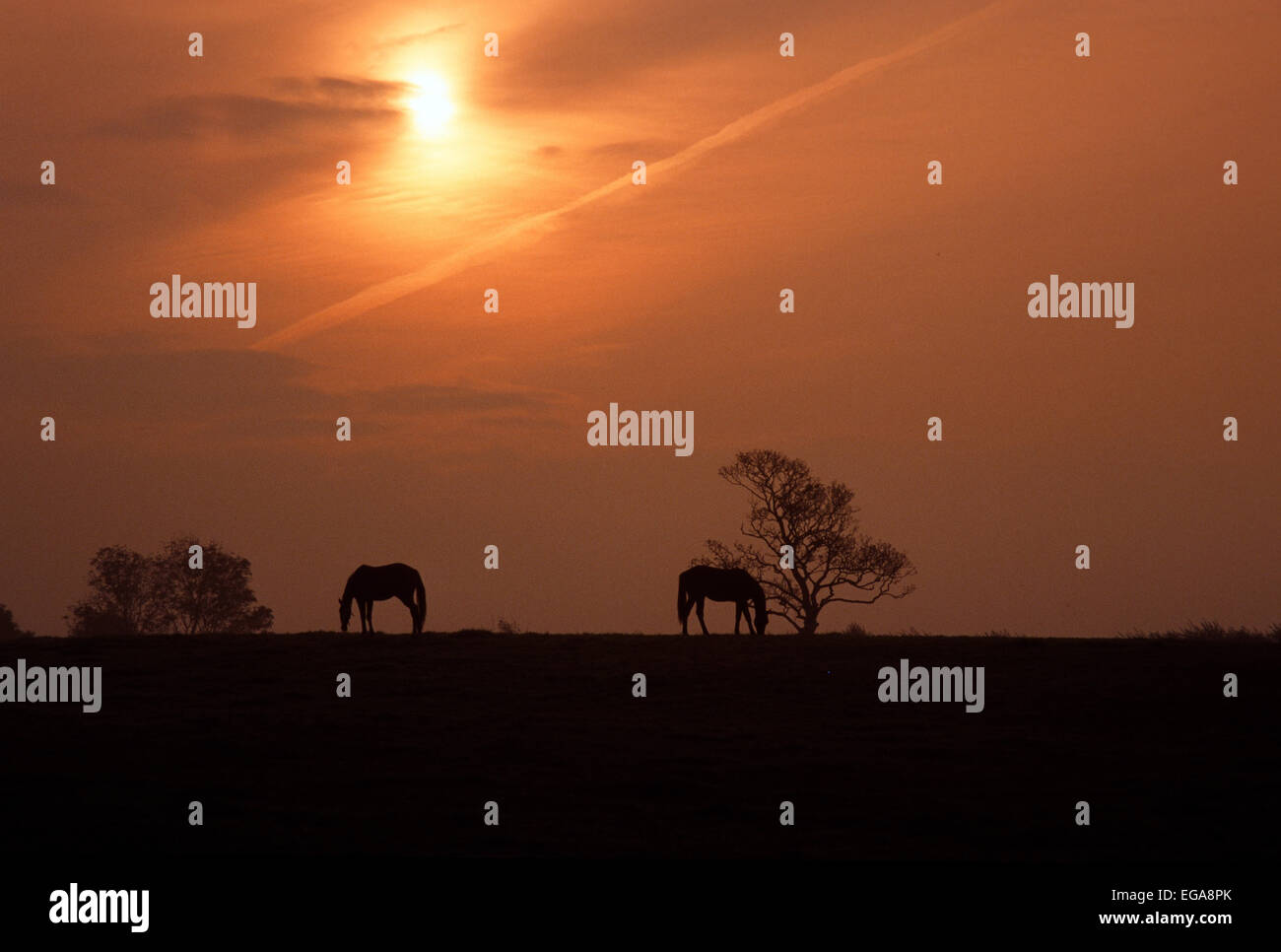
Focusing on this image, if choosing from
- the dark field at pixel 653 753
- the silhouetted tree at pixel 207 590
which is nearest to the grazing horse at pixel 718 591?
the dark field at pixel 653 753

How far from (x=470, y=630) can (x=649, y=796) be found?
17.7 meters

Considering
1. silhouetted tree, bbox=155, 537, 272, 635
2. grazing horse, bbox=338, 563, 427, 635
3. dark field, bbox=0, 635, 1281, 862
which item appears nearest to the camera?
dark field, bbox=0, 635, 1281, 862

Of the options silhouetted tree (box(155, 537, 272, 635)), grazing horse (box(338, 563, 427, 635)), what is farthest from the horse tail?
silhouetted tree (box(155, 537, 272, 635))

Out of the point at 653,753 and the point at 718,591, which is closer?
the point at 653,753

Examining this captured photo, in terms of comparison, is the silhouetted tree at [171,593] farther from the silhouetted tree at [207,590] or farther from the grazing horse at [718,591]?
the grazing horse at [718,591]

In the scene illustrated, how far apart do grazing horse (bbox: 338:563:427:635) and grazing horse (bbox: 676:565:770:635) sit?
25.3 feet

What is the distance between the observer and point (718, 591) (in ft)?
154

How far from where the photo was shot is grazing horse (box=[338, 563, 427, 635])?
44.6m

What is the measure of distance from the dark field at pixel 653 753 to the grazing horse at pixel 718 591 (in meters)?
5.35

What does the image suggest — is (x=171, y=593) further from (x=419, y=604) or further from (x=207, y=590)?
(x=419, y=604)

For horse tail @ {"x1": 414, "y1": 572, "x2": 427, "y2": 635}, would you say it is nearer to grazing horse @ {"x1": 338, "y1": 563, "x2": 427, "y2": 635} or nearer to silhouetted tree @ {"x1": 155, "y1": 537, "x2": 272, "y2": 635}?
grazing horse @ {"x1": 338, "y1": 563, "x2": 427, "y2": 635}

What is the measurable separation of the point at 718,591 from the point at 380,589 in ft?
32.9

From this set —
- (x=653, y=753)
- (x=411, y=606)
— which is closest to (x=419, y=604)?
(x=411, y=606)

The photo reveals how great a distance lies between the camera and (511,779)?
91.0 feet
